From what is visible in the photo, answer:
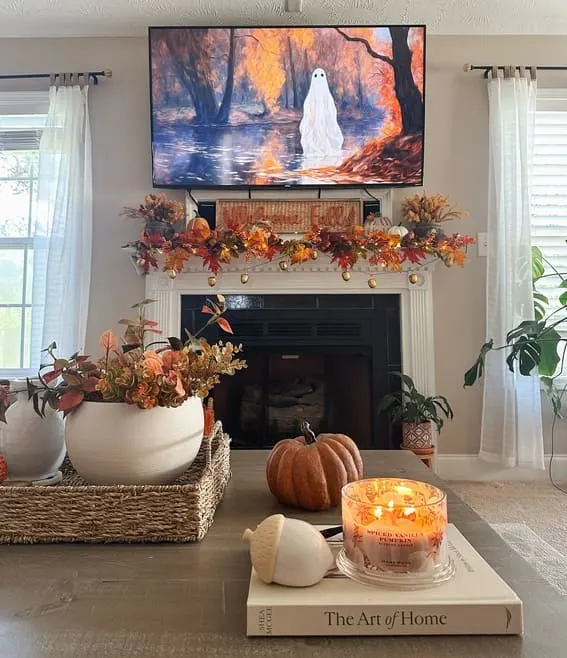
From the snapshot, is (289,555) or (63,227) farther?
(63,227)

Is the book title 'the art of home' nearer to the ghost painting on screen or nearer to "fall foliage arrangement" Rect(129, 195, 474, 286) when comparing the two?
"fall foliage arrangement" Rect(129, 195, 474, 286)

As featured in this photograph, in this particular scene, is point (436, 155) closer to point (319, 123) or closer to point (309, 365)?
point (319, 123)

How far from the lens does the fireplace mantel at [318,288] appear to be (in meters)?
2.85

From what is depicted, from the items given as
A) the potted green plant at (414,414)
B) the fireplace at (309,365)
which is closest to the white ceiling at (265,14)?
the fireplace at (309,365)

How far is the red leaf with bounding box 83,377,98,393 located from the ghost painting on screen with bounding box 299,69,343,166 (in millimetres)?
2238

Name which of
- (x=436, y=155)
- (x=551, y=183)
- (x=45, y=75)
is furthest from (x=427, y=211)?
(x=45, y=75)

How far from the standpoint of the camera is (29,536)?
79 centimetres

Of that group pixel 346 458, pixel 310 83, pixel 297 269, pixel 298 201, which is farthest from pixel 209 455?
pixel 310 83

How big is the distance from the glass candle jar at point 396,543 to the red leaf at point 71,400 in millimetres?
436

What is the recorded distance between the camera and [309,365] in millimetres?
2963

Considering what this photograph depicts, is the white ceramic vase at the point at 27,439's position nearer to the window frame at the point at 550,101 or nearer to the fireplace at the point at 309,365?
the fireplace at the point at 309,365

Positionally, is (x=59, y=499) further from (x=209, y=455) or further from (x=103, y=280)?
(x=103, y=280)

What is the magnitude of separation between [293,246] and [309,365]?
75 centimetres

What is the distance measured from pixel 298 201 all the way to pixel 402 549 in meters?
2.47
